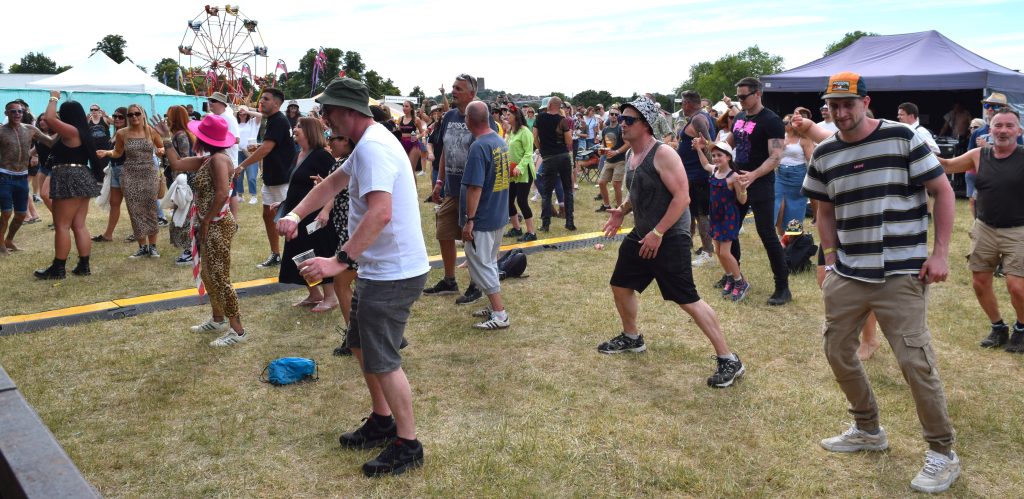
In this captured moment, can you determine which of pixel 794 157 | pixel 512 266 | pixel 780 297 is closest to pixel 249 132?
pixel 512 266

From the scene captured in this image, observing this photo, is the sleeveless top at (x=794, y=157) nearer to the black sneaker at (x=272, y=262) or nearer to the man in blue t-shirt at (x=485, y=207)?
the man in blue t-shirt at (x=485, y=207)

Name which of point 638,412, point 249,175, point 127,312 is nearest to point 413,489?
point 638,412

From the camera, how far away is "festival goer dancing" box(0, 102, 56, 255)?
335 inches

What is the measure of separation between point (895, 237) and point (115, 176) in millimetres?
9254

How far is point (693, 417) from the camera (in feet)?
14.3

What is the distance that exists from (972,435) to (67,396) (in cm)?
541

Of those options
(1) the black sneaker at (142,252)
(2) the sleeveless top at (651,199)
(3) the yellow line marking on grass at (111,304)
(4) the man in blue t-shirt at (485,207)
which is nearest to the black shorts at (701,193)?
(4) the man in blue t-shirt at (485,207)

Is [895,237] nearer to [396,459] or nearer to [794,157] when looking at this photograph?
[396,459]

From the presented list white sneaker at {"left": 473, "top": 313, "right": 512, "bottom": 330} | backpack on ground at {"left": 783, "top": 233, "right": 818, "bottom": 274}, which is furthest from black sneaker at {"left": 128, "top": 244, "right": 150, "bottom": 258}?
backpack on ground at {"left": 783, "top": 233, "right": 818, "bottom": 274}

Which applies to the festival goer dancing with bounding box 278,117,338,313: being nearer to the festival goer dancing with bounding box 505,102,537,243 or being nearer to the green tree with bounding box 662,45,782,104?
the festival goer dancing with bounding box 505,102,537,243

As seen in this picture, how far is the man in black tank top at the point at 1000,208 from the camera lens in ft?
17.0

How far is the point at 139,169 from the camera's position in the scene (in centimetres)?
861

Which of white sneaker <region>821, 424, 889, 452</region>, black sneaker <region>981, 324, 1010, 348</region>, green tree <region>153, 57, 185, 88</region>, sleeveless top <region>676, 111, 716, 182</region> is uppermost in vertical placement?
green tree <region>153, 57, 185, 88</region>

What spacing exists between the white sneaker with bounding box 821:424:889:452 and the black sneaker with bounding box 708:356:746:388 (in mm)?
926
